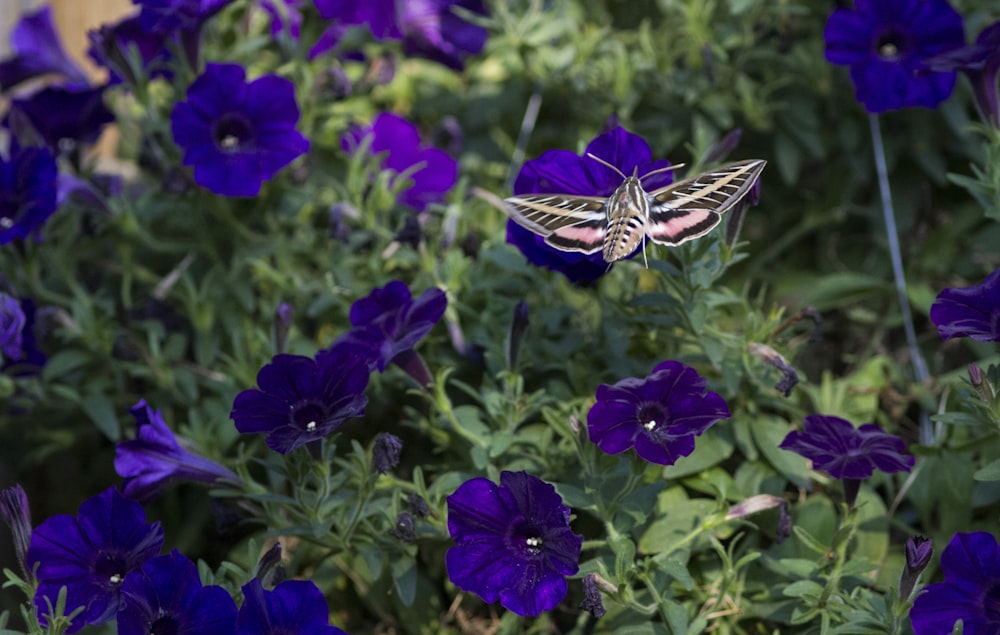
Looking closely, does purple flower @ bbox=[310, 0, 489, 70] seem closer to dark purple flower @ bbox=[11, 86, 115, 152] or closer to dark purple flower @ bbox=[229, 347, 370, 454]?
dark purple flower @ bbox=[11, 86, 115, 152]

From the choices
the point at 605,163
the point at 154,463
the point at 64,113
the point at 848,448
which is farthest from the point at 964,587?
the point at 64,113

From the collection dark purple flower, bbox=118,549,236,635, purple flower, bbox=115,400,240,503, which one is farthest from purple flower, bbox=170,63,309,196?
dark purple flower, bbox=118,549,236,635

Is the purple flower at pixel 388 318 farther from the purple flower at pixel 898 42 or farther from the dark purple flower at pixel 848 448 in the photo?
the purple flower at pixel 898 42

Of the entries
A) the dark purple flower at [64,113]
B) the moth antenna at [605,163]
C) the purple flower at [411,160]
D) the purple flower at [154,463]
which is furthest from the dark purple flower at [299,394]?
the dark purple flower at [64,113]

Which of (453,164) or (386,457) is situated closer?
(386,457)

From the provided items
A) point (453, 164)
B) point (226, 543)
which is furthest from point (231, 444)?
point (453, 164)

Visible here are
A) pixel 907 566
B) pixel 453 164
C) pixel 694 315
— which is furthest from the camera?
pixel 453 164

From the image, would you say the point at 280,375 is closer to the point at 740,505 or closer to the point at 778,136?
the point at 740,505

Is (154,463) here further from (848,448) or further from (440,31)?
(440,31)
